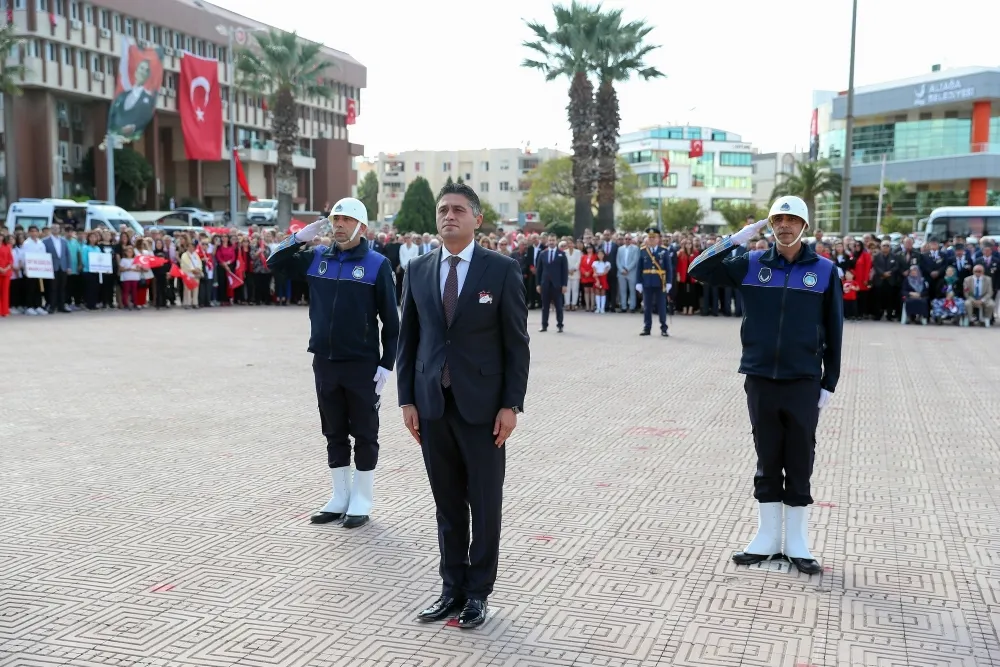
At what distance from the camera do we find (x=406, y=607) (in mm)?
4797

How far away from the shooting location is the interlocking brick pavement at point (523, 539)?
4.37 meters

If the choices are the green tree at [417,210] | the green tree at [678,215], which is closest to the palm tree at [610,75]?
the green tree at [417,210]

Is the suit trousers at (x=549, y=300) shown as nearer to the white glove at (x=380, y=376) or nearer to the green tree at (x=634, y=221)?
the white glove at (x=380, y=376)

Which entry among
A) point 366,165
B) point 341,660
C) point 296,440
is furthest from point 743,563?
point 366,165

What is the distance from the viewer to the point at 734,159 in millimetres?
135375

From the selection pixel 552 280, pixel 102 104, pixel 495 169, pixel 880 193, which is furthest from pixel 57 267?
pixel 495 169

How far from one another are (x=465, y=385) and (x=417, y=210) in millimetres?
71626

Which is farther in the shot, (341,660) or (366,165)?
(366,165)

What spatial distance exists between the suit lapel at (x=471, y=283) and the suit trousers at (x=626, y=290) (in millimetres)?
19730

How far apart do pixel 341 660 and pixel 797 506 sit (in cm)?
265

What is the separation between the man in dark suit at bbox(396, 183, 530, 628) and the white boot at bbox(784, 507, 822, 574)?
1.77 m

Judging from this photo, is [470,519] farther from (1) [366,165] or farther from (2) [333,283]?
(1) [366,165]

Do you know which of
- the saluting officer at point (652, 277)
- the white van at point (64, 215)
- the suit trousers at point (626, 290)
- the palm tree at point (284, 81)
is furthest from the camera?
the palm tree at point (284, 81)

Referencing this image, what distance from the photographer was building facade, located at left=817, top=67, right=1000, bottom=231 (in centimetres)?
6197
